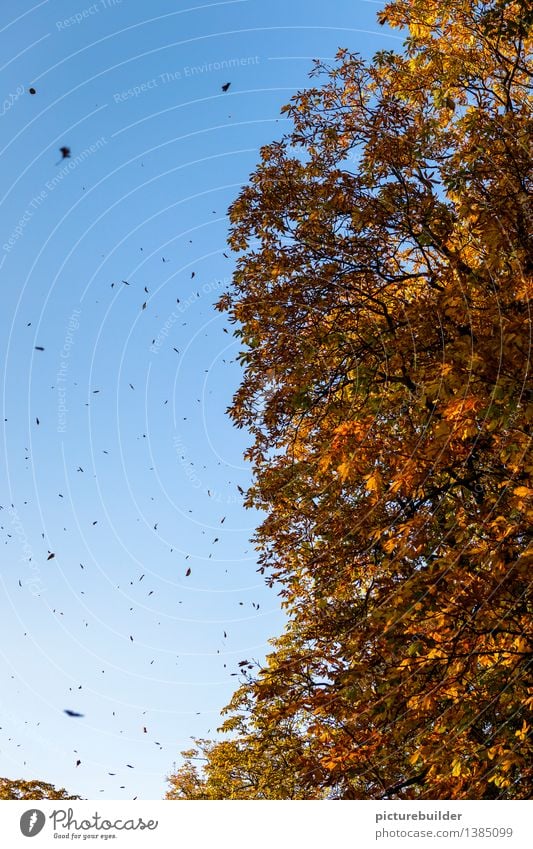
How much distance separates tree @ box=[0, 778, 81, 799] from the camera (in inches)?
1612

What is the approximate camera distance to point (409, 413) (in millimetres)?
12383

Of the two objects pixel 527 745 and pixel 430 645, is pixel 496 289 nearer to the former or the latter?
pixel 430 645

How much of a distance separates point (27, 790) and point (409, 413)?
39.0 metres

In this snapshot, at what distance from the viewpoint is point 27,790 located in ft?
137

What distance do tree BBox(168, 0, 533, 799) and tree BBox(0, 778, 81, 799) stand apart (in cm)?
3157

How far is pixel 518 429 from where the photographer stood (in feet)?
33.2

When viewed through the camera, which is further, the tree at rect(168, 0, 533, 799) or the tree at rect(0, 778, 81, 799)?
the tree at rect(0, 778, 81, 799)

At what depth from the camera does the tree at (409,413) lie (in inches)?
391

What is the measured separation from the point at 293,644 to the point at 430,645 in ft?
50.3

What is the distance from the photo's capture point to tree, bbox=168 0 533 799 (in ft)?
32.6

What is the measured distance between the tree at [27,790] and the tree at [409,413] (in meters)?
31.6

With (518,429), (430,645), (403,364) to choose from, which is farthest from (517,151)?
(430,645)

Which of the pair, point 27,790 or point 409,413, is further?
point 27,790
